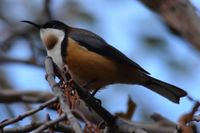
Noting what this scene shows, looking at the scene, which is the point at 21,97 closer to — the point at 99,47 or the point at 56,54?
the point at 99,47

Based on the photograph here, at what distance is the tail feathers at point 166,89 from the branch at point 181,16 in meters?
0.78

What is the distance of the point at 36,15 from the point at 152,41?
59.9 inches

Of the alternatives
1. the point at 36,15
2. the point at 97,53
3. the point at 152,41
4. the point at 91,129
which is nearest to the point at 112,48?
the point at 97,53

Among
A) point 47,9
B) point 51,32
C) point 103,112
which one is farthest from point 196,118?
point 47,9

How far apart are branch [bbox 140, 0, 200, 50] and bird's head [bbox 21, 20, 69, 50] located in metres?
1.26

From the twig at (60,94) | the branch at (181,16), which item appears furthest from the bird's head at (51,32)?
the twig at (60,94)

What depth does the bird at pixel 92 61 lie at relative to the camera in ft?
11.3

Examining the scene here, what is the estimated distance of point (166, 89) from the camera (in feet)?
12.1

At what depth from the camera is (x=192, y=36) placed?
455 cm

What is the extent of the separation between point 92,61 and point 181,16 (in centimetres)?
146

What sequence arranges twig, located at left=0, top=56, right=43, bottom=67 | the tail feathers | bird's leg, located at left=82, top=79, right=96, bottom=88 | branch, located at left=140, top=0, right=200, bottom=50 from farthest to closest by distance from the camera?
twig, located at left=0, top=56, right=43, bottom=67 → branch, located at left=140, top=0, right=200, bottom=50 → the tail feathers → bird's leg, located at left=82, top=79, right=96, bottom=88

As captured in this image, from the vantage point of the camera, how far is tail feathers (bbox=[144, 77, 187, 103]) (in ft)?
11.5

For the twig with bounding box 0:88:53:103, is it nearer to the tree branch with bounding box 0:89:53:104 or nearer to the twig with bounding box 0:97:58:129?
the tree branch with bounding box 0:89:53:104

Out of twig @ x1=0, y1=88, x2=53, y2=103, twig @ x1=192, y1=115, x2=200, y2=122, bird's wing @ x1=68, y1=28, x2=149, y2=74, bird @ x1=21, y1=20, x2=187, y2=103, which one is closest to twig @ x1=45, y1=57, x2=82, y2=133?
twig @ x1=192, y1=115, x2=200, y2=122
